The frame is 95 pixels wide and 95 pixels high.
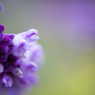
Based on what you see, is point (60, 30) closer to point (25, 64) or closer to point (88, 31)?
point (88, 31)

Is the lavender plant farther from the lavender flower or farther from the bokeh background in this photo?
the bokeh background

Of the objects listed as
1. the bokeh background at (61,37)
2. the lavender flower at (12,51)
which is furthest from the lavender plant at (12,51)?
the bokeh background at (61,37)

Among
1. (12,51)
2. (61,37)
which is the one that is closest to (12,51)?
(12,51)

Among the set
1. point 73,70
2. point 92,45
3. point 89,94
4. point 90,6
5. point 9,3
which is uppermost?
point 90,6

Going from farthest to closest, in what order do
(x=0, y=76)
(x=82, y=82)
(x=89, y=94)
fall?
1. (x=82, y=82)
2. (x=89, y=94)
3. (x=0, y=76)

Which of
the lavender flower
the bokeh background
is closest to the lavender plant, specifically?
the lavender flower

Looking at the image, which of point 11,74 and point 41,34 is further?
point 41,34

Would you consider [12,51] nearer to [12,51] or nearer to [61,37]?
[12,51]

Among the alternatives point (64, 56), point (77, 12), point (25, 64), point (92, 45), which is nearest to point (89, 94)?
point (64, 56)

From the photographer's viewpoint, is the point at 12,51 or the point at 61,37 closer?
the point at 12,51
